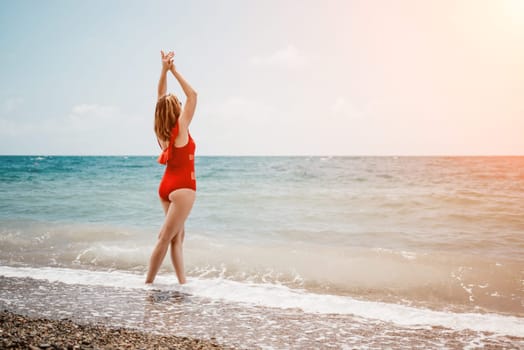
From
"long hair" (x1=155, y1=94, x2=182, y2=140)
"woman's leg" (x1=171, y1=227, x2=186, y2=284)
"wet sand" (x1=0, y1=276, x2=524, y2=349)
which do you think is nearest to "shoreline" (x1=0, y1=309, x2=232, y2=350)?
"wet sand" (x1=0, y1=276, x2=524, y2=349)

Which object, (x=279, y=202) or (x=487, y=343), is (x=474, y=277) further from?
(x=279, y=202)

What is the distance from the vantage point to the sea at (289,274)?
3586 mm

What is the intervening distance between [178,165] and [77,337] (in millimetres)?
2069

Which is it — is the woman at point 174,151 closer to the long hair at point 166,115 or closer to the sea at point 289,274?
the long hair at point 166,115

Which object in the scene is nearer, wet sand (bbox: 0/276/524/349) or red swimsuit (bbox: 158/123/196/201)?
wet sand (bbox: 0/276/524/349)

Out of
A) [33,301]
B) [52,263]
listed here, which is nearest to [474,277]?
[33,301]

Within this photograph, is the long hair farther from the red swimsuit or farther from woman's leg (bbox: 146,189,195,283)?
woman's leg (bbox: 146,189,195,283)

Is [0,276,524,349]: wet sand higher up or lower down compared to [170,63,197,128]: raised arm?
lower down

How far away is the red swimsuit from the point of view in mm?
4422

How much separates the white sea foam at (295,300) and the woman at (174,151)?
72 cm

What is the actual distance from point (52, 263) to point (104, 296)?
8.93 feet

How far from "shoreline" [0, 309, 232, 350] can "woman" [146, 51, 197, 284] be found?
4.86ft

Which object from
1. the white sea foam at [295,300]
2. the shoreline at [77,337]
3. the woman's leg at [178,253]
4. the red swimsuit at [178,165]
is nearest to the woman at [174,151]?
the red swimsuit at [178,165]

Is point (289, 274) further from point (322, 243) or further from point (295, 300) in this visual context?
point (322, 243)
